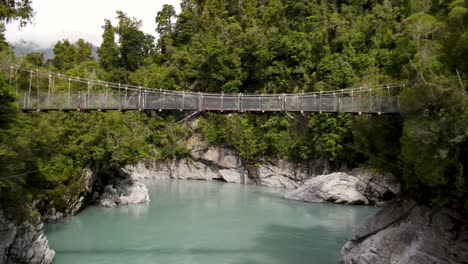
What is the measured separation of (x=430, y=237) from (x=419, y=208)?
112cm

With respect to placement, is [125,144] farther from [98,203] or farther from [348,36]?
[348,36]

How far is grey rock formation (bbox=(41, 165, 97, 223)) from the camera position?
13.6 metres

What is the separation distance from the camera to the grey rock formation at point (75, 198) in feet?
44.5

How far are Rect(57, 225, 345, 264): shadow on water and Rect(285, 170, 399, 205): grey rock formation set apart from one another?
579 cm

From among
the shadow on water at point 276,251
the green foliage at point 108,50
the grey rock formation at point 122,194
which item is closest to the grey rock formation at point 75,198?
the grey rock formation at point 122,194

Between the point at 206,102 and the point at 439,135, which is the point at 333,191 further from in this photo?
the point at 439,135

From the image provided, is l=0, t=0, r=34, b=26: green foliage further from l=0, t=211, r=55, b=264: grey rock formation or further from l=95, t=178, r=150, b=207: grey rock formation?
l=95, t=178, r=150, b=207: grey rock formation

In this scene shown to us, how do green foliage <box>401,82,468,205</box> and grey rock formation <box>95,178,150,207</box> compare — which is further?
grey rock formation <box>95,178,150,207</box>

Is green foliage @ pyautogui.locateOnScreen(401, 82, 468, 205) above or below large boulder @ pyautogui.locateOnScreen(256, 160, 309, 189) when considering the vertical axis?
above

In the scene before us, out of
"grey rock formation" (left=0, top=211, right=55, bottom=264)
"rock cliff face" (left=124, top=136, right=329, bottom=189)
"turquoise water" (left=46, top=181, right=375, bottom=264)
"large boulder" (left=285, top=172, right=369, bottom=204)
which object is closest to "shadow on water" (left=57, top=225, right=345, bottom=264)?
"turquoise water" (left=46, top=181, right=375, bottom=264)

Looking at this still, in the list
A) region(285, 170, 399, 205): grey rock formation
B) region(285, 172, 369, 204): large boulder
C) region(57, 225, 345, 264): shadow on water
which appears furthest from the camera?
region(285, 172, 369, 204): large boulder

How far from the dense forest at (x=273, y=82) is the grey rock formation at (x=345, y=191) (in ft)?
7.60

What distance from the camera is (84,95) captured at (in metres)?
10.4

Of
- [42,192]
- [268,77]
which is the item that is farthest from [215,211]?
[268,77]
